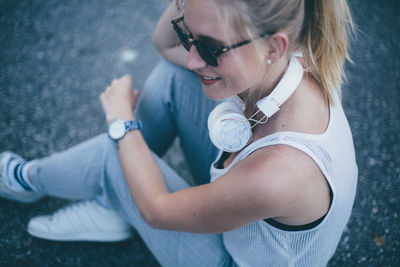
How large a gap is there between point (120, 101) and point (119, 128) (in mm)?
233

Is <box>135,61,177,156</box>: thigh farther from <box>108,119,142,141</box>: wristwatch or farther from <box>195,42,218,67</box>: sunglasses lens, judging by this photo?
<box>195,42,218,67</box>: sunglasses lens

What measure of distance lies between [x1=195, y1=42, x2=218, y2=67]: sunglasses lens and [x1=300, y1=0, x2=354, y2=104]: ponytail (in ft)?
1.20

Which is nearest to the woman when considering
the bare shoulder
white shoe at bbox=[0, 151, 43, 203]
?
the bare shoulder

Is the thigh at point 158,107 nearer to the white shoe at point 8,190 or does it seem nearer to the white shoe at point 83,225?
the white shoe at point 83,225

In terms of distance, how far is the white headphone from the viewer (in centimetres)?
105

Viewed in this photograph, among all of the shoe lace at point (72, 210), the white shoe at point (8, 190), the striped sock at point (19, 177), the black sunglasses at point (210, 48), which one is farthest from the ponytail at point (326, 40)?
the white shoe at point (8, 190)

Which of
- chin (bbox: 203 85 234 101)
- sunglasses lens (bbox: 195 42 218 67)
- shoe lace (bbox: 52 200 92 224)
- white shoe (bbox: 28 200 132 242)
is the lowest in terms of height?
white shoe (bbox: 28 200 132 242)

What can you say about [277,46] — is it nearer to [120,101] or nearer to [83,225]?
[120,101]

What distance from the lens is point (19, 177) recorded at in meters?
1.65

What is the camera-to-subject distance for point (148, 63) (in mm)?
2557

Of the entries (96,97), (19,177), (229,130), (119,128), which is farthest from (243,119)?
(96,97)

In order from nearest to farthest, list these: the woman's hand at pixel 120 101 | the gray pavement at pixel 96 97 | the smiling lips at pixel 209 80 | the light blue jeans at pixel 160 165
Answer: the smiling lips at pixel 209 80 < the light blue jeans at pixel 160 165 < the woman's hand at pixel 120 101 < the gray pavement at pixel 96 97

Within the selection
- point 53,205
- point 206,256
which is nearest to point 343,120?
point 206,256

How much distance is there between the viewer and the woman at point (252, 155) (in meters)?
0.90
